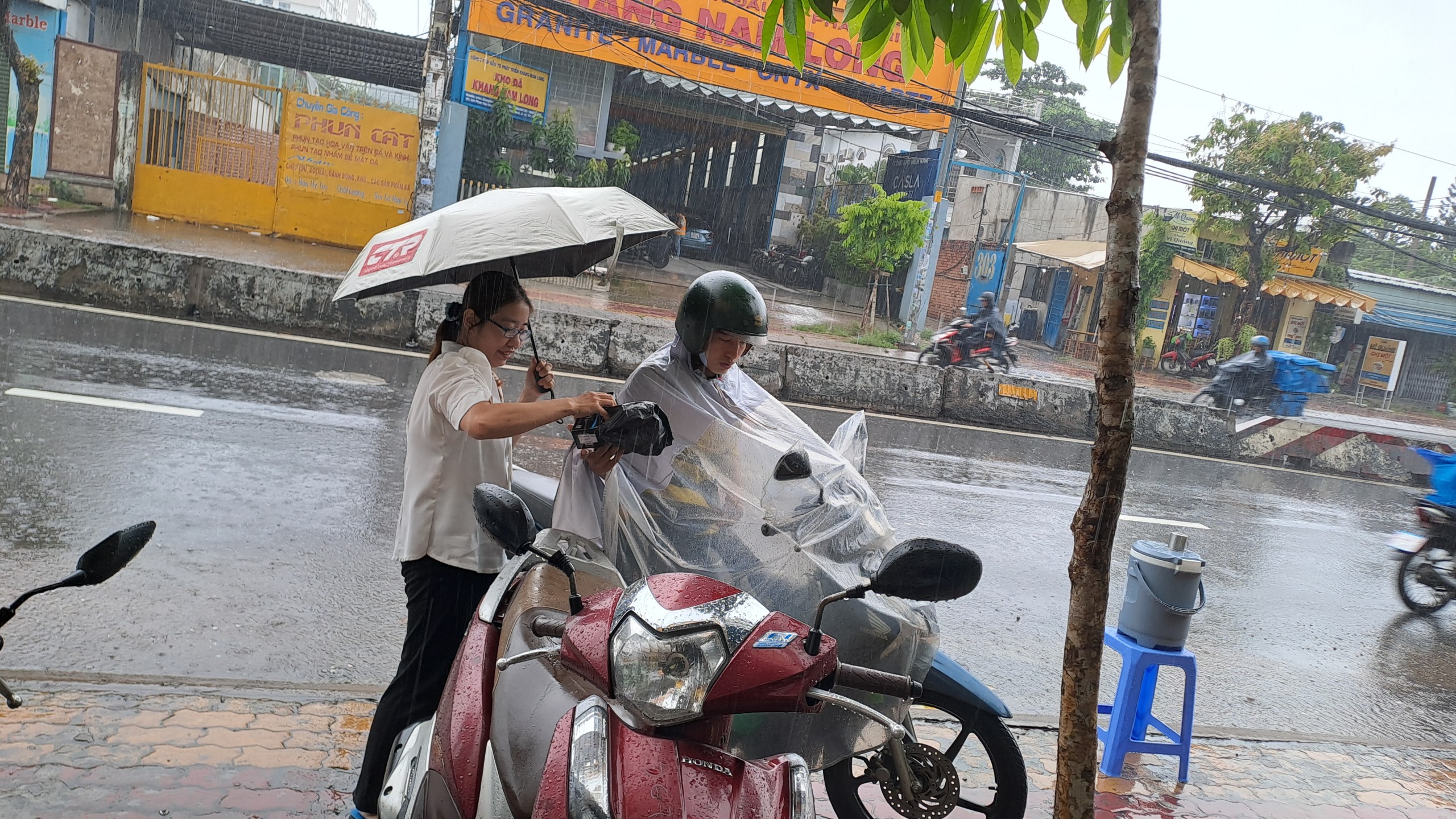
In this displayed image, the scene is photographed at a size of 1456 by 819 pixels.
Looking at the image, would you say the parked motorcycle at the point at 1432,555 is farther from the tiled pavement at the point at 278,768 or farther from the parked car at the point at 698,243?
the parked car at the point at 698,243

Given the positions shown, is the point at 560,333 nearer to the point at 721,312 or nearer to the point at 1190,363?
the point at 721,312

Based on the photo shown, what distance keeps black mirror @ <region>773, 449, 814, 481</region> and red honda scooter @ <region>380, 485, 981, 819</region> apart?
27.7 inches

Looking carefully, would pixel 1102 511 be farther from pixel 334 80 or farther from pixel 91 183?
pixel 334 80

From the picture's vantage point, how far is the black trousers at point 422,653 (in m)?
2.89

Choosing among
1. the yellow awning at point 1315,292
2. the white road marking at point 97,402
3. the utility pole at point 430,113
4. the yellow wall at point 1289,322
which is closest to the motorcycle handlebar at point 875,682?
the white road marking at point 97,402

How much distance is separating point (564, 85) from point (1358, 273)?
24.6 m

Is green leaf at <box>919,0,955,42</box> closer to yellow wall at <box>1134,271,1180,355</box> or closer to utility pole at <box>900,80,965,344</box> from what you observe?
utility pole at <box>900,80,965,344</box>

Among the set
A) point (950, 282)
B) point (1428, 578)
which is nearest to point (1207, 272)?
point (950, 282)

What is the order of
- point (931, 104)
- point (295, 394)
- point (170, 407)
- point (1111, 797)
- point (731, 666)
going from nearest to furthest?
point (731, 666) < point (1111, 797) < point (170, 407) < point (295, 394) < point (931, 104)

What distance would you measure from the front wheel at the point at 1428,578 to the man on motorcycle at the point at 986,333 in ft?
31.7

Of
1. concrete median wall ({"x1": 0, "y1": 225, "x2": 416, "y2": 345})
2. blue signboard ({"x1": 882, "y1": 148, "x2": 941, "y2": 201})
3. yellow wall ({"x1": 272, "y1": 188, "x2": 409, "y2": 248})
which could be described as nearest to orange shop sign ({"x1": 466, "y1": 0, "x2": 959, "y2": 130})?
blue signboard ({"x1": 882, "y1": 148, "x2": 941, "y2": 201})

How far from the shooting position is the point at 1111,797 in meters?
3.99

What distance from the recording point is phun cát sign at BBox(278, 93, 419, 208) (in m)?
18.2

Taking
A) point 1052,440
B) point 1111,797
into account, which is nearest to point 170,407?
point 1111,797
